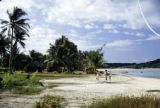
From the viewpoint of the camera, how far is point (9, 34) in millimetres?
84500

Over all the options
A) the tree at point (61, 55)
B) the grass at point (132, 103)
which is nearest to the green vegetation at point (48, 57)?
the tree at point (61, 55)

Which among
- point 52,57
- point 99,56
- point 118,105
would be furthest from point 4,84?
point 99,56

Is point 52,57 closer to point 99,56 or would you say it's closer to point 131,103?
point 99,56

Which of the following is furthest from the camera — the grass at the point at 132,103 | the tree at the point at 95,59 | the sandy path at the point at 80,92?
the tree at the point at 95,59

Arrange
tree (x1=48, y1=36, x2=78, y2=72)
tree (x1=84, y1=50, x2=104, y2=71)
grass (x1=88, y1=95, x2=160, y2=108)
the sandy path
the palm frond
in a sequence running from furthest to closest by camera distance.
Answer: tree (x1=84, y1=50, x2=104, y2=71) < tree (x1=48, y1=36, x2=78, y2=72) < the palm frond < the sandy path < grass (x1=88, y1=95, x2=160, y2=108)

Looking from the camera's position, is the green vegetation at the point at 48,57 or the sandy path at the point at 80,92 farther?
the green vegetation at the point at 48,57

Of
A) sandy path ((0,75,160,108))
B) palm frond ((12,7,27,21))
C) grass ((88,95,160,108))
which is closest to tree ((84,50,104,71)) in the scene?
palm frond ((12,7,27,21))

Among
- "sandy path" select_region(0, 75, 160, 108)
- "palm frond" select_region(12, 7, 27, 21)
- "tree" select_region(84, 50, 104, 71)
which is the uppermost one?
"palm frond" select_region(12, 7, 27, 21)

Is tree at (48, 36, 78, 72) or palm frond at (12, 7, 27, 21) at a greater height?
palm frond at (12, 7, 27, 21)

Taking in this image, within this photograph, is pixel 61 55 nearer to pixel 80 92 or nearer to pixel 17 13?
pixel 17 13

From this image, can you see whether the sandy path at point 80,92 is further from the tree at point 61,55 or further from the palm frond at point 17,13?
the tree at point 61,55

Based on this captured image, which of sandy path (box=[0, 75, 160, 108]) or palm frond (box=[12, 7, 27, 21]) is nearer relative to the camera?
sandy path (box=[0, 75, 160, 108])

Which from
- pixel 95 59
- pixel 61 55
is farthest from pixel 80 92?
pixel 95 59

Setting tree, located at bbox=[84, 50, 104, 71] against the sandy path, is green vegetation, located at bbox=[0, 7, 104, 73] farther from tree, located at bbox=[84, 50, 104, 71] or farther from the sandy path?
the sandy path
